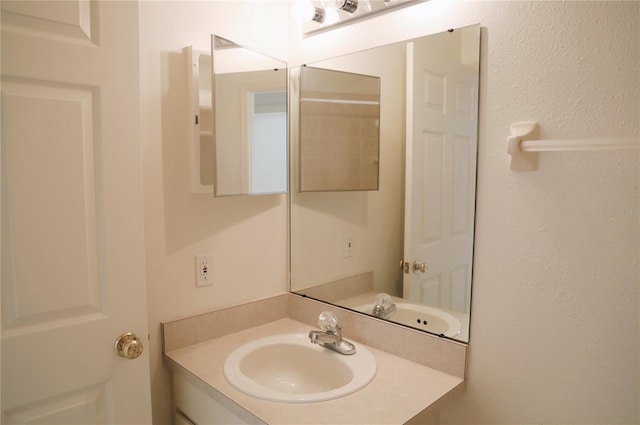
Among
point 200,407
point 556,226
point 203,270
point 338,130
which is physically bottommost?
point 200,407

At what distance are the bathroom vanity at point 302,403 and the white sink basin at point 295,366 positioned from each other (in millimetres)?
42

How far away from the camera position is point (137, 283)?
3.68 feet

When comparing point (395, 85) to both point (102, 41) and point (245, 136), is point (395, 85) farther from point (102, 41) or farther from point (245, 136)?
point (102, 41)

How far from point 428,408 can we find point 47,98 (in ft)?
3.91

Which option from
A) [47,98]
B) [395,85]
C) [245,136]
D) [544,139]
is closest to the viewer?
[47,98]

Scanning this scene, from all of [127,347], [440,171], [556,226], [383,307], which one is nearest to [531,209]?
[556,226]

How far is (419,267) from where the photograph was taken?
136 centimetres

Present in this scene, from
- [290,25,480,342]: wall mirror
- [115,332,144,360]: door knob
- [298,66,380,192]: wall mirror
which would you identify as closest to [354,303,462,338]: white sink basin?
[290,25,480,342]: wall mirror

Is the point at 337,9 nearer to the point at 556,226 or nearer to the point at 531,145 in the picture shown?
the point at 531,145

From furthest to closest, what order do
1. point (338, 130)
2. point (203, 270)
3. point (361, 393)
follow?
point (338, 130) < point (203, 270) < point (361, 393)

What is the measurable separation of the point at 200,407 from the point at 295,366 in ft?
1.11

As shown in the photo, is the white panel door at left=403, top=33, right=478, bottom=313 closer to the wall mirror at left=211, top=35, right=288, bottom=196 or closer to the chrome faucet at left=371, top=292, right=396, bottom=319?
the chrome faucet at left=371, top=292, right=396, bottom=319

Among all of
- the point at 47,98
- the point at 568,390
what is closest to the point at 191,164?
the point at 47,98

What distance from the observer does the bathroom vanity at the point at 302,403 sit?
1.06 metres
